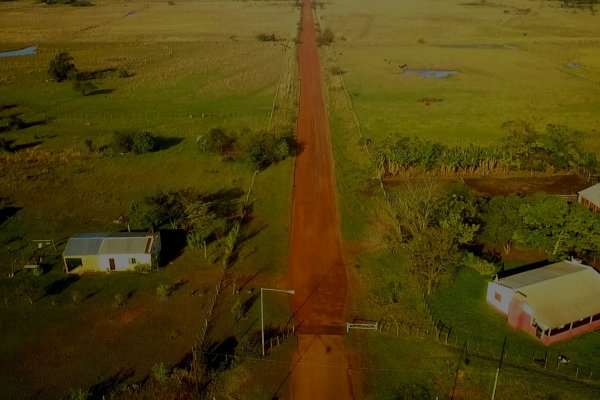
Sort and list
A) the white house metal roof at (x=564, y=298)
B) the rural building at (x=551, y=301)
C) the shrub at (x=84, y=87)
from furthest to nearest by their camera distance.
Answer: the shrub at (x=84, y=87)
the rural building at (x=551, y=301)
the white house metal roof at (x=564, y=298)

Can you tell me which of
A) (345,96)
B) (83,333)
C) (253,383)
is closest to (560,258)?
(253,383)

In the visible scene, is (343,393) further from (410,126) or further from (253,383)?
(410,126)

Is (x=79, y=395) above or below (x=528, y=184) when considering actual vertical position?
below

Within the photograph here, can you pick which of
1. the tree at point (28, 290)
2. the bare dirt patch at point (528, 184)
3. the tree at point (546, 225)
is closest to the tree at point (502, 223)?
the tree at point (546, 225)

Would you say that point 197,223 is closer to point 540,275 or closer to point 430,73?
point 540,275

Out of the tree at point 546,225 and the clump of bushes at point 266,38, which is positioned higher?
the clump of bushes at point 266,38

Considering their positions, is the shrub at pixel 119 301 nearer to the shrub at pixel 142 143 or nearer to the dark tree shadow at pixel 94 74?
the shrub at pixel 142 143

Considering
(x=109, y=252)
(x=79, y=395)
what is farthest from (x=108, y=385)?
(x=109, y=252)
